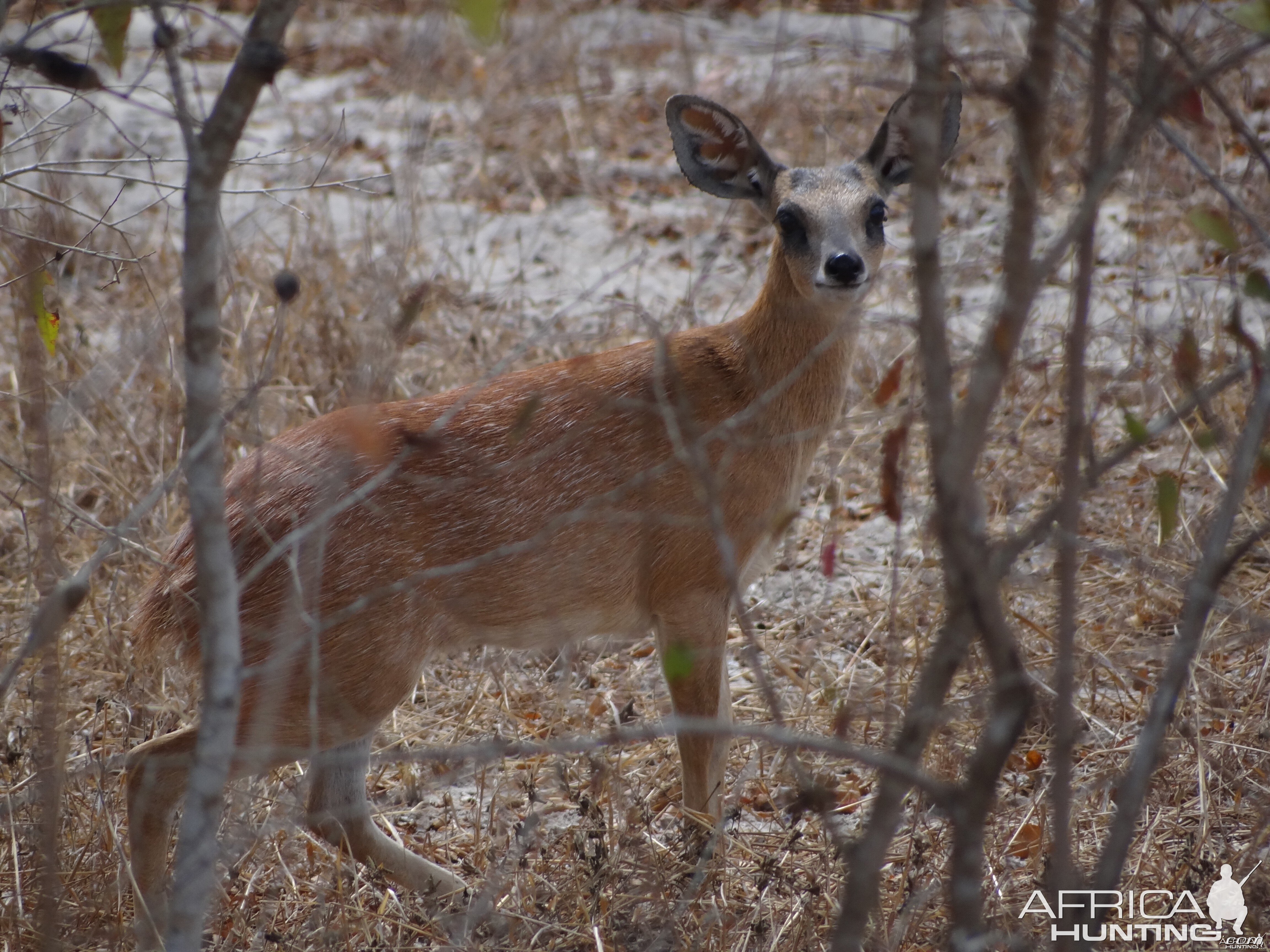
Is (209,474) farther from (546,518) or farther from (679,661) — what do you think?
(546,518)

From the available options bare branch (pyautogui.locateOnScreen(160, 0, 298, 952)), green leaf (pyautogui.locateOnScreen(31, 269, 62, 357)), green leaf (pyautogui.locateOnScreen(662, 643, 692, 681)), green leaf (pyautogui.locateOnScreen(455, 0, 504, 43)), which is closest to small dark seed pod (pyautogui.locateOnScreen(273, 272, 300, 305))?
bare branch (pyautogui.locateOnScreen(160, 0, 298, 952))

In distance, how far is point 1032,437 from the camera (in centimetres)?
580

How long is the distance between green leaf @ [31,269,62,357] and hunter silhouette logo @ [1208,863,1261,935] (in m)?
2.96

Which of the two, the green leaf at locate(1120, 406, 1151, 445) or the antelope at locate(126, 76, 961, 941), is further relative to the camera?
the antelope at locate(126, 76, 961, 941)

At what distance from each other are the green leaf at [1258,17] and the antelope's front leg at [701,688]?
2.36 metres

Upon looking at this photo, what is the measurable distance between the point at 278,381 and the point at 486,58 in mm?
4111

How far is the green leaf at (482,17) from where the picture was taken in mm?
1791

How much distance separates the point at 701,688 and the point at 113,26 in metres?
2.47

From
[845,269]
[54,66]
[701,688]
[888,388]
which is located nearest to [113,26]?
[54,66]

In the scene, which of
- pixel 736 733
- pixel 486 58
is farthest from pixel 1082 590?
pixel 486 58

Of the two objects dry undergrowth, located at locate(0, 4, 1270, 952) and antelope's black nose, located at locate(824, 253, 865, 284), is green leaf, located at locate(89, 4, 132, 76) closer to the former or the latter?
dry undergrowth, located at locate(0, 4, 1270, 952)

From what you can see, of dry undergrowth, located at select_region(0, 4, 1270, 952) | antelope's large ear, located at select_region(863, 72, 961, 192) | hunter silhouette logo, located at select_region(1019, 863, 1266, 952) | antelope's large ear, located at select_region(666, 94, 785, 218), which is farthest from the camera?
antelope's large ear, located at select_region(666, 94, 785, 218)

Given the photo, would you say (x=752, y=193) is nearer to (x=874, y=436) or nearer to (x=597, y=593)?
(x=597, y=593)

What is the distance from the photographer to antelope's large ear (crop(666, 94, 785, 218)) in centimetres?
418
